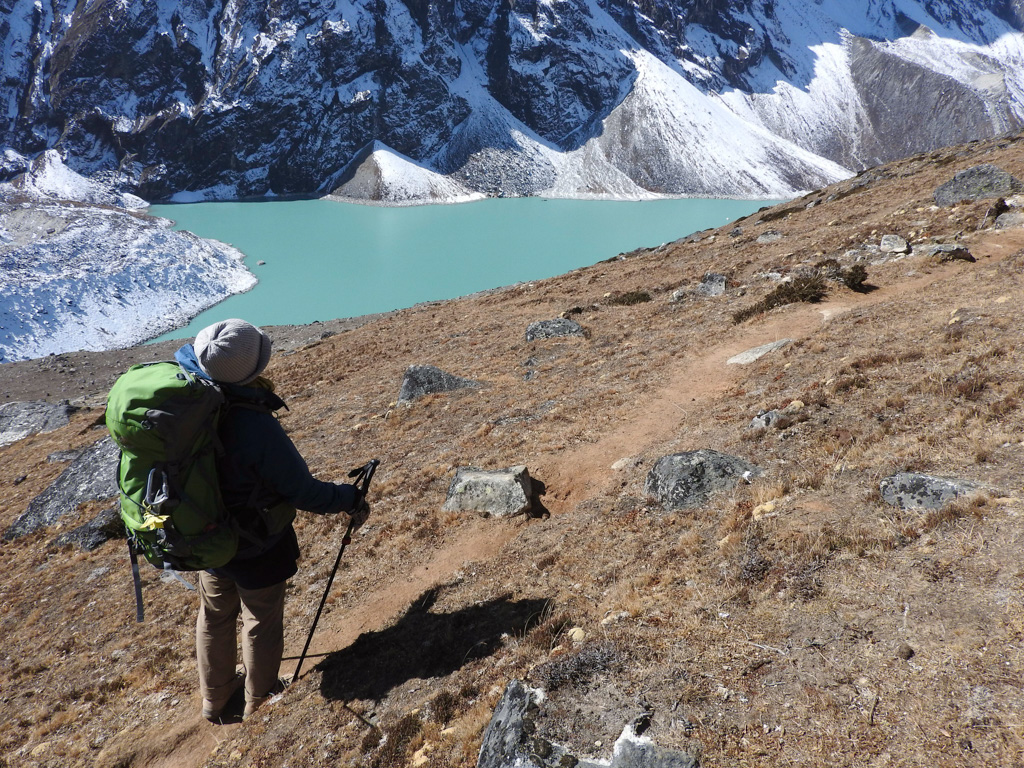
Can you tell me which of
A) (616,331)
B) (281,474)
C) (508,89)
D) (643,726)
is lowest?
(616,331)

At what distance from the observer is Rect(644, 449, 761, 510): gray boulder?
652 cm

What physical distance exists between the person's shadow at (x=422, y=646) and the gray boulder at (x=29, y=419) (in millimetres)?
23533

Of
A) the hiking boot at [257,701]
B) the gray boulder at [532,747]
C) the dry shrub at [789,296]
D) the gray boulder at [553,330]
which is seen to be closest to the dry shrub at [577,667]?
the gray boulder at [532,747]

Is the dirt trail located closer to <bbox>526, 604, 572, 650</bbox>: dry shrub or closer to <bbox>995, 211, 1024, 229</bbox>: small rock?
<bbox>995, 211, 1024, 229</bbox>: small rock

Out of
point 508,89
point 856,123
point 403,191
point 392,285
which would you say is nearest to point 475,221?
point 403,191

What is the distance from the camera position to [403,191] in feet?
404

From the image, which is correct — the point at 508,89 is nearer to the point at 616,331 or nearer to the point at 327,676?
the point at 616,331

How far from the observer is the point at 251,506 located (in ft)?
14.0

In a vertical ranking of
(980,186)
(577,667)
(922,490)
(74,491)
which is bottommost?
(74,491)

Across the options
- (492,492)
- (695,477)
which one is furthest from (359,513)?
(695,477)

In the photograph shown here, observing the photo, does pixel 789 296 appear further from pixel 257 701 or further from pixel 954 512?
pixel 257 701

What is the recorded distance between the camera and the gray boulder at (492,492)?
305 inches

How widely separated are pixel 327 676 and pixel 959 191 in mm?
25345

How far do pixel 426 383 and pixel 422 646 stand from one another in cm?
876
